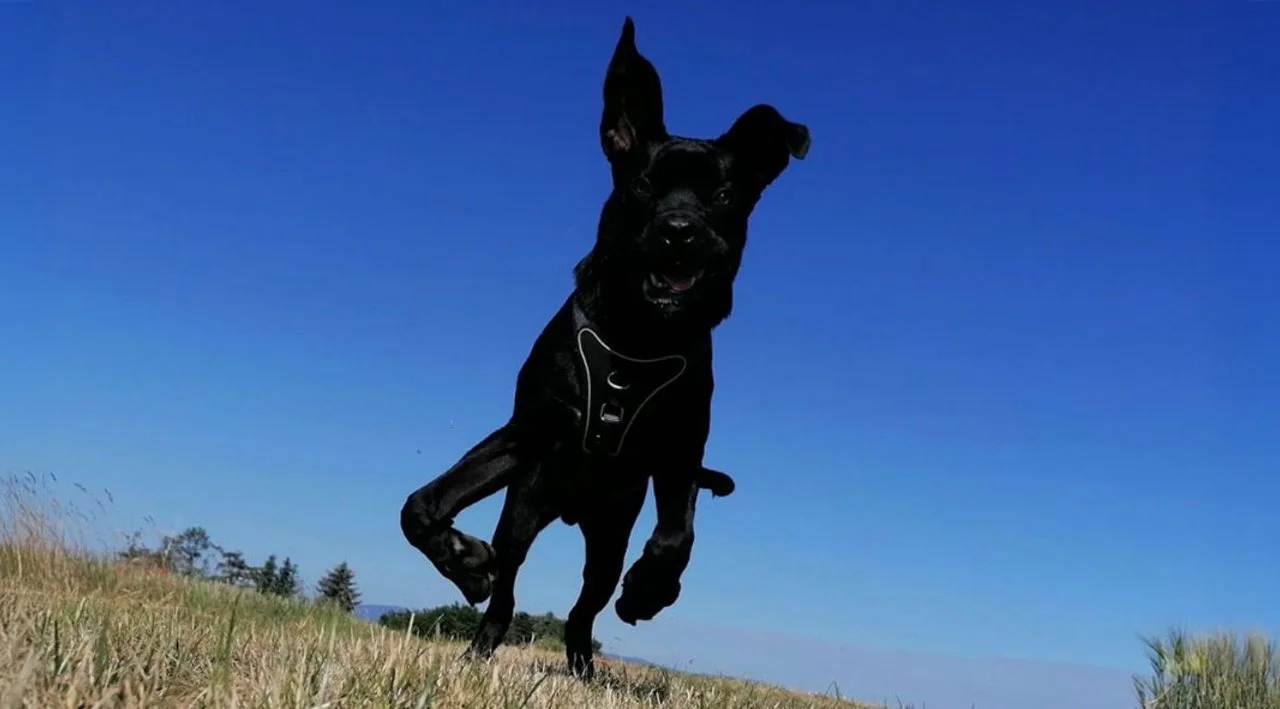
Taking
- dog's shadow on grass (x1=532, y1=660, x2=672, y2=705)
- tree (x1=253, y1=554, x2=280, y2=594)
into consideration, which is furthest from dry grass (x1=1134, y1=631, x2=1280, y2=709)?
tree (x1=253, y1=554, x2=280, y2=594)

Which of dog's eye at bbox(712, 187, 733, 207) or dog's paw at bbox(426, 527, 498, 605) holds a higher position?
dog's eye at bbox(712, 187, 733, 207)

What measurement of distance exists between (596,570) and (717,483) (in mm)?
811

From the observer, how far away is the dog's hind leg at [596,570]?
5.89 meters

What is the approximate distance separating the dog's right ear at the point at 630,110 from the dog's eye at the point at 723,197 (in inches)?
15.8

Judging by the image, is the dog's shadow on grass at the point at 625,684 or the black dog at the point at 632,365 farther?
the dog's shadow on grass at the point at 625,684

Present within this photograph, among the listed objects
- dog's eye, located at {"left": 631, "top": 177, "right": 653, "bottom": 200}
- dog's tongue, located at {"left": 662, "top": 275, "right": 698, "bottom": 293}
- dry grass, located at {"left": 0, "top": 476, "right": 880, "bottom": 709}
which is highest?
dog's eye, located at {"left": 631, "top": 177, "right": 653, "bottom": 200}

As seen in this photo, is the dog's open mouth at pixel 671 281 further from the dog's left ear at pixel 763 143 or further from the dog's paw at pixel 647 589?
the dog's paw at pixel 647 589

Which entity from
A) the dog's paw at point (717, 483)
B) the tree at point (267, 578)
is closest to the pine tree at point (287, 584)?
the tree at point (267, 578)

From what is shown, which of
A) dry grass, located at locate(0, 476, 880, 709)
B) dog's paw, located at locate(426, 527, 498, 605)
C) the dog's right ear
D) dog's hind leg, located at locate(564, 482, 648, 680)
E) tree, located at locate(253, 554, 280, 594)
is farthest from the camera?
tree, located at locate(253, 554, 280, 594)

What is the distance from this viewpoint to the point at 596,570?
615 cm

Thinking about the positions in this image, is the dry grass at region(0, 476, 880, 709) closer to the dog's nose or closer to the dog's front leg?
the dog's front leg

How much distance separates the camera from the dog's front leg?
4844mm

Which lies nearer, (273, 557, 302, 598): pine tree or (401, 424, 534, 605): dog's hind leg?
(401, 424, 534, 605): dog's hind leg

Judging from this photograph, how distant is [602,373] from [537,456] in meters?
0.62
